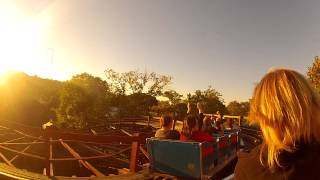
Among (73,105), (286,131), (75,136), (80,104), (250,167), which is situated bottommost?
(75,136)

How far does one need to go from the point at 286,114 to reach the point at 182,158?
559 cm

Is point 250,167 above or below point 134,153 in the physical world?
above

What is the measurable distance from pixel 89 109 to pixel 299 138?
53988mm

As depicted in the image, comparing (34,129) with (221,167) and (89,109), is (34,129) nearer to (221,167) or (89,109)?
(221,167)

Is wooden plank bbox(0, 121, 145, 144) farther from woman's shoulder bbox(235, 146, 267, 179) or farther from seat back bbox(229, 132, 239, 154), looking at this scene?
woman's shoulder bbox(235, 146, 267, 179)

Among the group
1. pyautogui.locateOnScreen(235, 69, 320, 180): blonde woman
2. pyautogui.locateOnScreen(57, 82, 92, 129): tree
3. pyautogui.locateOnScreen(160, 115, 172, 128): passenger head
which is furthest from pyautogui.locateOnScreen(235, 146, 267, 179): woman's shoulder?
pyautogui.locateOnScreen(57, 82, 92, 129): tree

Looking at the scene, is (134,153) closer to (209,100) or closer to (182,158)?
(182,158)

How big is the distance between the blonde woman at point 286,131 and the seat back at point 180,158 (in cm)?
505

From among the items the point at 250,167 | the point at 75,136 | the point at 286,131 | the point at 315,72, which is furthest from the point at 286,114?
the point at 315,72

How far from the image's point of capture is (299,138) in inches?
70.8

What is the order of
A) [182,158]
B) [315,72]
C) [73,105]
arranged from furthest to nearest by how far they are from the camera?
[73,105]
[315,72]
[182,158]

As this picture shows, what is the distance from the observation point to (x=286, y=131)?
1843 millimetres

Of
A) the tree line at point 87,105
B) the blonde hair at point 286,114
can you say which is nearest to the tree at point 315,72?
the tree line at point 87,105

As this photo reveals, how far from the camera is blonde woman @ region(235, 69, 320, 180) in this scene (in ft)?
5.86
